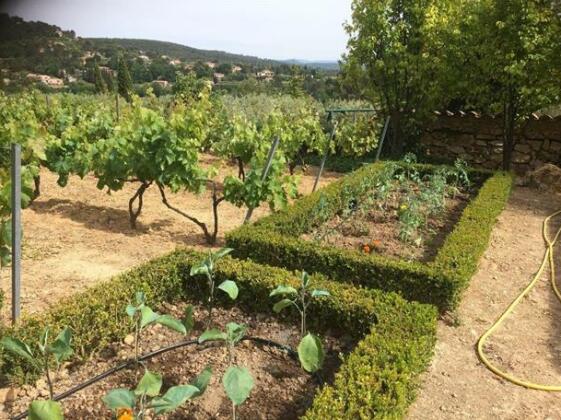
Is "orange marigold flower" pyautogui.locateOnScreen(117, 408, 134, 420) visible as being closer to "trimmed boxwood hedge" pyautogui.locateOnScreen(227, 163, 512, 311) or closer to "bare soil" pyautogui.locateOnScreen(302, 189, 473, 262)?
"trimmed boxwood hedge" pyautogui.locateOnScreen(227, 163, 512, 311)

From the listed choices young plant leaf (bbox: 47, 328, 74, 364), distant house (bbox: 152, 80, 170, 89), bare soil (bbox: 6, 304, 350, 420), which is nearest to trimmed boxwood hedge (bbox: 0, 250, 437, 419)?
bare soil (bbox: 6, 304, 350, 420)

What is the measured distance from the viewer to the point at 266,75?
53250 millimetres

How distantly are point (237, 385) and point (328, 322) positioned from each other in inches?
74.1

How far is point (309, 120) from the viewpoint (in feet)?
36.9

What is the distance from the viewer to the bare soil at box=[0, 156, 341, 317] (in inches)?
194

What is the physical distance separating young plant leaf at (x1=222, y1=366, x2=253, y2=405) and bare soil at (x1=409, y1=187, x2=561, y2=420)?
5.38 ft

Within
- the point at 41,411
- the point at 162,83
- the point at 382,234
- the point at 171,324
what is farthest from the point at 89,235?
the point at 162,83

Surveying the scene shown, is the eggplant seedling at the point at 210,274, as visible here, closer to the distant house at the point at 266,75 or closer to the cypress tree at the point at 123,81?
the cypress tree at the point at 123,81

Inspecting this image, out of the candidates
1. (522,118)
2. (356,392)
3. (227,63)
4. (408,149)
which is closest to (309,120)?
(408,149)

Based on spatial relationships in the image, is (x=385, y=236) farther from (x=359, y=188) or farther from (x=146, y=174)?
(x=146, y=174)

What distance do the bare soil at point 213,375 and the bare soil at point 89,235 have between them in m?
1.38

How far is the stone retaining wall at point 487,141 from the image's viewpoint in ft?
36.4

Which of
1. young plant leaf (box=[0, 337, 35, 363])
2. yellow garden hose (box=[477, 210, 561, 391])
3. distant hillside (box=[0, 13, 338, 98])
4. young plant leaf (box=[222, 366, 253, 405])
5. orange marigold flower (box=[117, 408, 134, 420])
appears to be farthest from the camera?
yellow garden hose (box=[477, 210, 561, 391])

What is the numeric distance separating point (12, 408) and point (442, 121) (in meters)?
11.6
